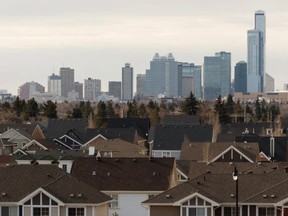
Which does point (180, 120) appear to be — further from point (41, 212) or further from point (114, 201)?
point (41, 212)

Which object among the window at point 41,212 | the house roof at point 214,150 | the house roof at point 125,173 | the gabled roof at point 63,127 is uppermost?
the gabled roof at point 63,127

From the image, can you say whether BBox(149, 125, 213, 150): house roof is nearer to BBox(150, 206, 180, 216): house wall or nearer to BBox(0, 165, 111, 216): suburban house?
BBox(0, 165, 111, 216): suburban house

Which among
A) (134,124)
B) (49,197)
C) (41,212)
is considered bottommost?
(41,212)

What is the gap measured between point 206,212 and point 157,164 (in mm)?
11712

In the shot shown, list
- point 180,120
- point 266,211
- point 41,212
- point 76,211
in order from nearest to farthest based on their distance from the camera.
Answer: point 266,211, point 76,211, point 41,212, point 180,120

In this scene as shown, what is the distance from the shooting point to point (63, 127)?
133 metres

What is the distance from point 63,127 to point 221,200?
251ft

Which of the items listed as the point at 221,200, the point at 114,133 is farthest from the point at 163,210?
the point at 114,133

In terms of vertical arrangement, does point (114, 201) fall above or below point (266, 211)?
above

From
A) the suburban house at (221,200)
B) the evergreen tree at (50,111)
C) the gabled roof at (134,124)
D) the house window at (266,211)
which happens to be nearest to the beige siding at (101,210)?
the suburban house at (221,200)

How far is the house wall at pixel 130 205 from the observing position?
6488 centimetres

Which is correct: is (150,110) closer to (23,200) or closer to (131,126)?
(131,126)

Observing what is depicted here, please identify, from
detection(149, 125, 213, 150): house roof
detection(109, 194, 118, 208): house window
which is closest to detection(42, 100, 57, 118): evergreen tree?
detection(149, 125, 213, 150): house roof

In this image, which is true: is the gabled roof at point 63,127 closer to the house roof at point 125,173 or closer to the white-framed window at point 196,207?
the house roof at point 125,173
